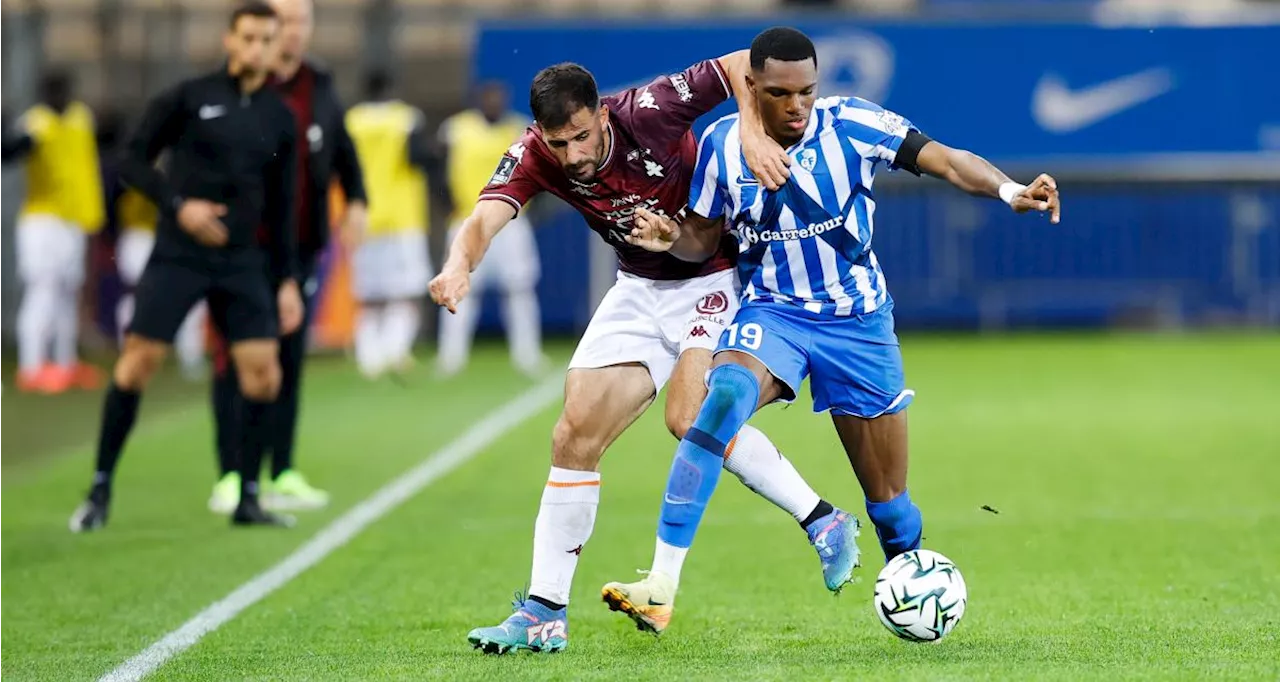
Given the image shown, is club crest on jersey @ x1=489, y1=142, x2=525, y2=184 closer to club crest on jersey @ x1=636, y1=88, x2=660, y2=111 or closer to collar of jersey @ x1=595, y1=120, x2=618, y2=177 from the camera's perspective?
collar of jersey @ x1=595, y1=120, x2=618, y2=177

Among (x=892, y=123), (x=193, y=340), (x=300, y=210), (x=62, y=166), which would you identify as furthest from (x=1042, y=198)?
(x=193, y=340)

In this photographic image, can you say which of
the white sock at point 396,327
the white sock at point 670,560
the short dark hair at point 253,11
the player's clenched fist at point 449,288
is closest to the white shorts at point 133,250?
the white sock at point 396,327

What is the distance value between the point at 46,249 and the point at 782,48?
11.9m

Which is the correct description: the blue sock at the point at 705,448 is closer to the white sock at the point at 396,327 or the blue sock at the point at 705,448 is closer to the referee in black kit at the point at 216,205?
the referee in black kit at the point at 216,205

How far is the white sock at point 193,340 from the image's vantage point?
58.6 ft

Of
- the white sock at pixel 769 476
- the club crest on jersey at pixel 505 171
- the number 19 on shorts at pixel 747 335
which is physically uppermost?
the club crest on jersey at pixel 505 171

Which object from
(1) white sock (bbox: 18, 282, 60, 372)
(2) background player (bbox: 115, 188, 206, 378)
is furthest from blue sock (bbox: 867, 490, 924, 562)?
(2) background player (bbox: 115, 188, 206, 378)

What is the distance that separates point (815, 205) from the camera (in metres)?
6.07

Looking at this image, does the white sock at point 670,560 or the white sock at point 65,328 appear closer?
the white sock at point 670,560

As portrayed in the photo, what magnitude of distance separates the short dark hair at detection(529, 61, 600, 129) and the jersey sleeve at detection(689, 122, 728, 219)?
0.44 m

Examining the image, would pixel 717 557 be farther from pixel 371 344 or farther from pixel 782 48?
pixel 371 344

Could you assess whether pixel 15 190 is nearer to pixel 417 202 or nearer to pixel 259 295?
pixel 417 202

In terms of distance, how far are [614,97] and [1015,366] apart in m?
11.9

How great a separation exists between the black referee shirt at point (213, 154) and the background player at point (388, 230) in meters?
8.03
